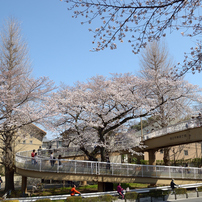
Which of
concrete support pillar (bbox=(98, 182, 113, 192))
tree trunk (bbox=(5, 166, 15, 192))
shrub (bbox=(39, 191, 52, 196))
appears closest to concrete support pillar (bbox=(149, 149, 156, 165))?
concrete support pillar (bbox=(98, 182, 113, 192))

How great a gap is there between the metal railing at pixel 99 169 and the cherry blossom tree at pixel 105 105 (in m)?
2.32

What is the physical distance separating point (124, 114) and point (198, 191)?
8.79 m

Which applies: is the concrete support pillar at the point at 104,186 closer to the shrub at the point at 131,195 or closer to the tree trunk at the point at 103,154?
the tree trunk at the point at 103,154

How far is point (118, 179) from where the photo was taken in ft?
66.5

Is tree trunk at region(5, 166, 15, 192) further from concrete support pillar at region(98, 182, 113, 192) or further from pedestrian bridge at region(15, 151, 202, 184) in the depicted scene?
concrete support pillar at region(98, 182, 113, 192)

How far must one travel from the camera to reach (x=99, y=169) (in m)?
19.7

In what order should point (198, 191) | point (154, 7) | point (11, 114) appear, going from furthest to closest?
point (11, 114), point (198, 191), point (154, 7)

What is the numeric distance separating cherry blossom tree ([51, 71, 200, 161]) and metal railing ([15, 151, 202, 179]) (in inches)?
91.3

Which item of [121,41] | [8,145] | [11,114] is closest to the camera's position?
[121,41]

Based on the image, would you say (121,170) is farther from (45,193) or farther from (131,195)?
(45,193)

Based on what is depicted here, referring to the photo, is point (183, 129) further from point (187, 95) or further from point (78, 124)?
point (78, 124)

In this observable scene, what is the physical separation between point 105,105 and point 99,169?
20.4 feet

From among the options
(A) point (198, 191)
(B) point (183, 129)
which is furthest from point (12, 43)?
(A) point (198, 191)

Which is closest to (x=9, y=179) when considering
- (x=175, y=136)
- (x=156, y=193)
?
(x=156, y=193)
